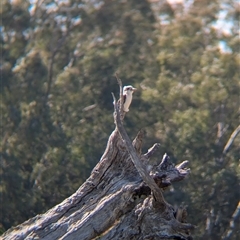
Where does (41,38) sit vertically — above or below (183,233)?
below

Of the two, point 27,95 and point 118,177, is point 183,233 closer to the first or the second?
point 118,177

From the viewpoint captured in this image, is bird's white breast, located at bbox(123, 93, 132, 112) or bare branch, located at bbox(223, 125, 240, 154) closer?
bird's white breast, located at bbox(123, 93, 132, 112)

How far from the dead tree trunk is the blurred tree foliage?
410 inches

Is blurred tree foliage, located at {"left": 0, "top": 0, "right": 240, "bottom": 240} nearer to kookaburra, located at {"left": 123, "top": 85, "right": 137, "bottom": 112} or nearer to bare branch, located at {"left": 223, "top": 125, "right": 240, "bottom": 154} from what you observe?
bare branch, located at {"left": 223, "top": 125, "right": 240, "bottom": 154}

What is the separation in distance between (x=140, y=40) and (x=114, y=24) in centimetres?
126

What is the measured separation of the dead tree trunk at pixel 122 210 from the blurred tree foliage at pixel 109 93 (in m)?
10.4

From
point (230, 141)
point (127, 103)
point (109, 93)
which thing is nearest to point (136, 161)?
point (127, 103)

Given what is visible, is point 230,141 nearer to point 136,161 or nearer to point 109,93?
point 109,93

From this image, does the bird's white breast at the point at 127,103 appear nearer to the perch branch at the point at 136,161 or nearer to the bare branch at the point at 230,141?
the perch branch at the point at 136,161

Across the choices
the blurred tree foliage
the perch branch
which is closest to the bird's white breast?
the perch branch

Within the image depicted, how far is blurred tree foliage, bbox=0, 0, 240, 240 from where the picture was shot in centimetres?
2155

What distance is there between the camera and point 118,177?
33.4ft

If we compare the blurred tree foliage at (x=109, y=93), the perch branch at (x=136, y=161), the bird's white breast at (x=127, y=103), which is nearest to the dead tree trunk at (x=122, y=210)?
the perch branch at (x=136, y=161)

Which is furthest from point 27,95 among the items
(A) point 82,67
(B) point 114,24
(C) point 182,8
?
(C) point 182,8
